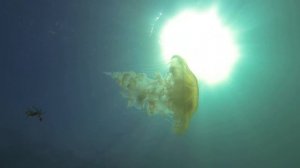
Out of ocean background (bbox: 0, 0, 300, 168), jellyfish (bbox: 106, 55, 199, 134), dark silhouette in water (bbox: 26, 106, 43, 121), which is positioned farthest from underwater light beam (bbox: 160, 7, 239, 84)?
dark silhouette in water (bbox: 26, 106, 43, 121)

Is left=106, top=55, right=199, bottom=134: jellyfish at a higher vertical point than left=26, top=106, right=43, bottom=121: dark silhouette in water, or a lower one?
lower

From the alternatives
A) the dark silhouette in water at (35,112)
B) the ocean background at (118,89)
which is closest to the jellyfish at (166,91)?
the ocean background at (118,89)

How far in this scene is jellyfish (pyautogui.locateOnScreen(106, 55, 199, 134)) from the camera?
9430 mm

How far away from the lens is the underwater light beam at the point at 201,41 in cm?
1485

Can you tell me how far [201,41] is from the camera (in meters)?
16.0

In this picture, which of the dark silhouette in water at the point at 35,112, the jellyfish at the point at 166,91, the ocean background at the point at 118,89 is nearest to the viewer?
the jellyfish at the point at 166,91

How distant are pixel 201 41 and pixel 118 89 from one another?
6.64 meters

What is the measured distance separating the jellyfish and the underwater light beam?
5337 mm

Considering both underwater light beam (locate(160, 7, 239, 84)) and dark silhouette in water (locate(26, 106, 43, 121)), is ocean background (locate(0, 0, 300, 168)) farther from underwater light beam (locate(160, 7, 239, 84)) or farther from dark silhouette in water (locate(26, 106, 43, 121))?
dark silhouette in water (locate(26, 106, 43, 121))

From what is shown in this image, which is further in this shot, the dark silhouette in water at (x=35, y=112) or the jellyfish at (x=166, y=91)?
the dark silhouette in water at (x=35, y=112)

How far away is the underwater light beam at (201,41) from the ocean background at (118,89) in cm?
44

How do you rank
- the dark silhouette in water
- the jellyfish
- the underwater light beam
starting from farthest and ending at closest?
1. the dark silhouette in water
2. the underwater light beam
3. the jellyfish

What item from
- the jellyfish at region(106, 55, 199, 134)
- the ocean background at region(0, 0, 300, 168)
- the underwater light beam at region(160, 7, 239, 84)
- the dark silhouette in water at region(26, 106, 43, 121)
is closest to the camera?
the jellyfish at region(106, 55, 199, 134)

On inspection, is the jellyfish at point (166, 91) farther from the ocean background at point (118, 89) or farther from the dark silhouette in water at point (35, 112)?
the dark silhouette in water at point (35, 112)
